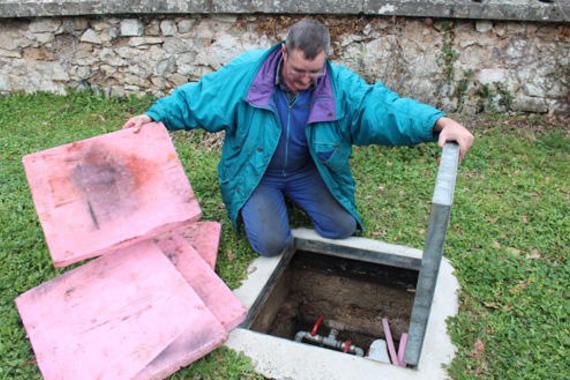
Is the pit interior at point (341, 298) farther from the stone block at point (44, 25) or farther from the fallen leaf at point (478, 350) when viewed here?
the stone block at point (44, 25)

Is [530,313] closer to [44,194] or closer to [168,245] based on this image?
[168,245]

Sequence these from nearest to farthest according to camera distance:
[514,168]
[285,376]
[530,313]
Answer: [285,376] → [530,313] → [514,168]

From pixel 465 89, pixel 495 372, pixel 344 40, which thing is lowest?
pixel 495 372

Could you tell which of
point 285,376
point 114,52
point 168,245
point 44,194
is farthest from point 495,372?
point 114,52

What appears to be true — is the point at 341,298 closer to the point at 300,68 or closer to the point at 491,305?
the point at 491,305

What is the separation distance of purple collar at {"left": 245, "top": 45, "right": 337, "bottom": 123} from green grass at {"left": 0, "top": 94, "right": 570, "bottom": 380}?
0.99 metres

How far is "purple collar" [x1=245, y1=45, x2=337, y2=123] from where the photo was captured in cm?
286

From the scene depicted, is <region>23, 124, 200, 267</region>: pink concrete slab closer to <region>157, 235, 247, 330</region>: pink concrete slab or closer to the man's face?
<region>157, 235, 247, 330</region>: pink concrete slab

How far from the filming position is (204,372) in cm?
244

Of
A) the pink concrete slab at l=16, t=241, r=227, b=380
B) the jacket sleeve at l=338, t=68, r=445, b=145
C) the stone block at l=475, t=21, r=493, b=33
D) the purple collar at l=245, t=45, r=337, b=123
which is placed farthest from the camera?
the stone block at l=475, t=21, r=493, b=33

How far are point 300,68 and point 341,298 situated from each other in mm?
1747

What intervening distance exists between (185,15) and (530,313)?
14.0 feet

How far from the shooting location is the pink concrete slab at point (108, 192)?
2354 millimetres

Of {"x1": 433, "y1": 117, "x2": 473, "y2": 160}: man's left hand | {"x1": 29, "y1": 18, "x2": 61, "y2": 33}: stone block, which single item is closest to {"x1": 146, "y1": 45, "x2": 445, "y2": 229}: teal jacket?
{"x1": 433, "y1": 117, "x2": 473, "y2": 160}: man's left hand
